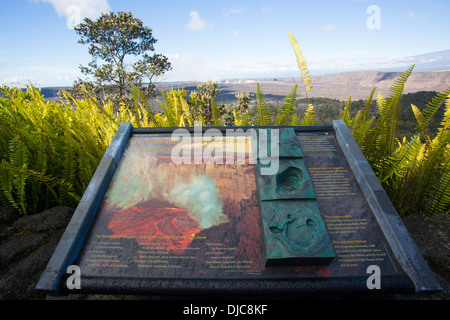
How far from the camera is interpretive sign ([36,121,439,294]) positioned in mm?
1208

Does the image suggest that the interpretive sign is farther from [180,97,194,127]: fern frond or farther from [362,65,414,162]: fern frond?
[180,97,194,127]: fern frond

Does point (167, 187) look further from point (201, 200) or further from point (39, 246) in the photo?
point (39, 246)

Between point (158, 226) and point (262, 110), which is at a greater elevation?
point (262, 110)

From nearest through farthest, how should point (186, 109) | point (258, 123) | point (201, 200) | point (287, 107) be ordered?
1. point (201, 200)
2. point (287, 107)
3. point (258, 123)
4. point (186, 109)

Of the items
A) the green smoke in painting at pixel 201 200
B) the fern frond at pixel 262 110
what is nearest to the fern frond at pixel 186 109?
the fern frond at pixel 262 110

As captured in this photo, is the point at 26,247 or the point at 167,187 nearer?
the point at 167,187

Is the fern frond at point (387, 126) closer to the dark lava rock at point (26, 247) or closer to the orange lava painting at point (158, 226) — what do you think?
the orange lava painting at point (158, 226)

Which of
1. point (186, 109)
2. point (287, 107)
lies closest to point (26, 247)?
point (186, 109)

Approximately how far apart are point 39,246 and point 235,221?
1.62m

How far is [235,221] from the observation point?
145 centimetres

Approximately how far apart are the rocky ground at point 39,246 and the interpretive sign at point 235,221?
281 millimetres

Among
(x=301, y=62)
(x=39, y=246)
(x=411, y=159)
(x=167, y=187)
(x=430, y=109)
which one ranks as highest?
(x=301, y=62)
